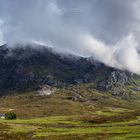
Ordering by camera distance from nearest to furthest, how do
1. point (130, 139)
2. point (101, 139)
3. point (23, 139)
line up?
1. point (130, 139)
2. point (101, 139)
3. point (23, 139)

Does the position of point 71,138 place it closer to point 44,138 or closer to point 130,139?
point 44,138

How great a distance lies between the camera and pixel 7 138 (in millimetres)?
92438

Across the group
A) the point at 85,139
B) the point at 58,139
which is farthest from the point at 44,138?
the point at 85,139

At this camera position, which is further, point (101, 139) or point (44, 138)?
point (44, 138)

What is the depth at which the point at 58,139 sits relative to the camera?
93.1 m

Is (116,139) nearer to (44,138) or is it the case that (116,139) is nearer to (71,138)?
(71,138)

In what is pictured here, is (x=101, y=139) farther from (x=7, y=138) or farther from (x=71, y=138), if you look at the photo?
(x=7, y=138)

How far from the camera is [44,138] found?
9625cm

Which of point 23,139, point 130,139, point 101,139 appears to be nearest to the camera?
point 130,139

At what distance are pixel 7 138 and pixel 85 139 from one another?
70.2 ft

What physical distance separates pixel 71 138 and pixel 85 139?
4902 mm

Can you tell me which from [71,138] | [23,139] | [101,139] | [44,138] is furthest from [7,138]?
[101,139]

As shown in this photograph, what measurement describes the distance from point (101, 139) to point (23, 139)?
21.4 meters

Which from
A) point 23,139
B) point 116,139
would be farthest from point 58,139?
point 116,139
